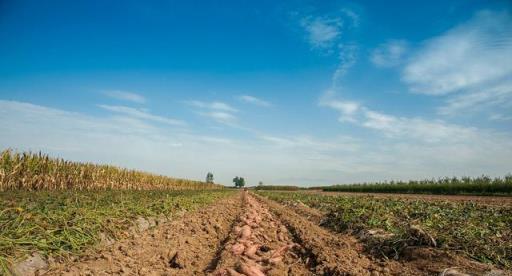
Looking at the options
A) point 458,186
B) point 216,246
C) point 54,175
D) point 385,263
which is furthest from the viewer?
point 458,186

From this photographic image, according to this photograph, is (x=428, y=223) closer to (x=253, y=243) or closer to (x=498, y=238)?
(x=498, y=238)

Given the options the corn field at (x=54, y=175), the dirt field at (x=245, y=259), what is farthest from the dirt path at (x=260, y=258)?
the corn field at (x=54, y=175)

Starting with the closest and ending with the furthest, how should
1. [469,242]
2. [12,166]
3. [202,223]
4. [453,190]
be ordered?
[469,242]
[202,223]
[12,166]
[453,190]

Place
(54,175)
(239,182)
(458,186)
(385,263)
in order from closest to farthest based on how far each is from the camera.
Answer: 1. (385,263)
2. (54,175)
3. (458,186)
4. (239,182)

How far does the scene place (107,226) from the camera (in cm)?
584

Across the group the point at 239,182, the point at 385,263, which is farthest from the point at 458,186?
the point at 239,182

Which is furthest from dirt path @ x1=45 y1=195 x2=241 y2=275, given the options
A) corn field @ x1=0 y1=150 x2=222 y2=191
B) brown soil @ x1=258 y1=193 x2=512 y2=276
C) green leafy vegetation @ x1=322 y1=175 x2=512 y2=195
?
green leafy vegetation @ x1=322 y1=175 x2=512 y2=195

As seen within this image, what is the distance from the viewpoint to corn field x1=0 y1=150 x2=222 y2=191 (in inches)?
618

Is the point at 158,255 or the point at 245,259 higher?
the point at 245,259

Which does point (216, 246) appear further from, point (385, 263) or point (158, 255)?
point (385, 263)

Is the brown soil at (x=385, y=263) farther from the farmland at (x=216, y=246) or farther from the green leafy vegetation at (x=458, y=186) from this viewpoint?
the green leafy vegetation at (x=458, y=186)

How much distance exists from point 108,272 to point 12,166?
47.2ft

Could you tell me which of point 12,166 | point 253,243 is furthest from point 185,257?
point 12,166

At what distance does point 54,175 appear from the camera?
1888cm
